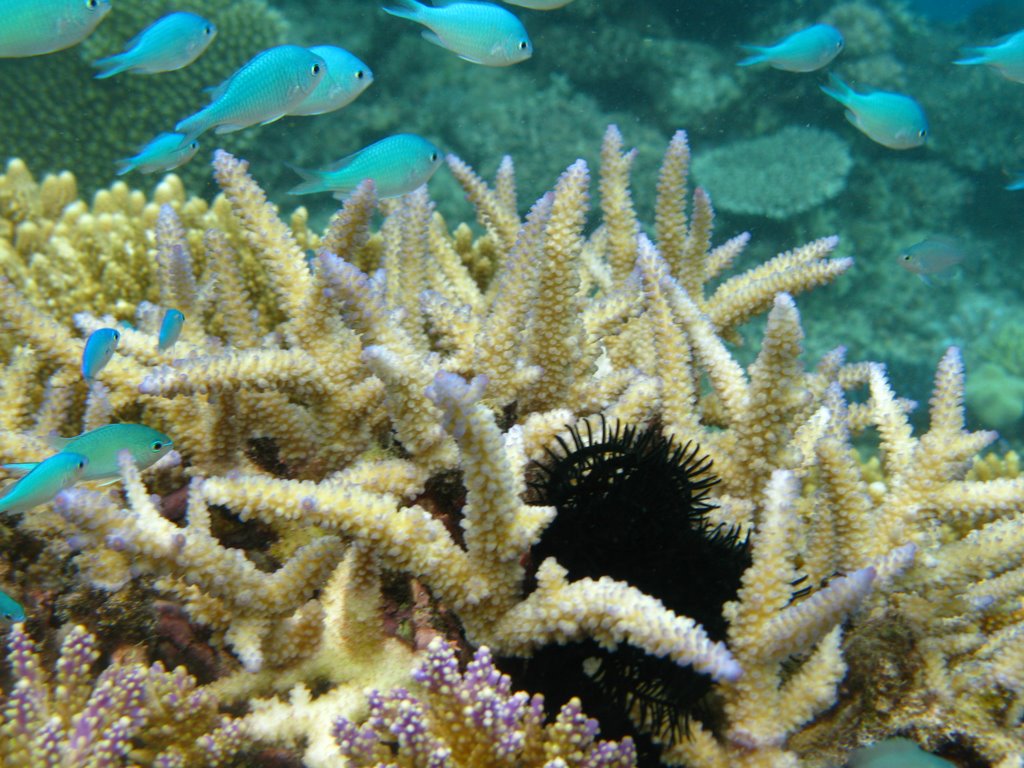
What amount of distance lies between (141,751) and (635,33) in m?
11.2

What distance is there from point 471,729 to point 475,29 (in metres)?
3.55

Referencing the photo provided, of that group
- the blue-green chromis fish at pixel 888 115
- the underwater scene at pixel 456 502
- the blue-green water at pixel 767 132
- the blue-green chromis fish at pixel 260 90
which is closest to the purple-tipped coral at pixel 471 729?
the underwater scene at pixel 456 502

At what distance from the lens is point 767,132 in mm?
10523

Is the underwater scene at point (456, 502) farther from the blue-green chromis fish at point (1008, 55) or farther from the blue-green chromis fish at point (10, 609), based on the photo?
the blue-green chromis fish at point (1008, 55)

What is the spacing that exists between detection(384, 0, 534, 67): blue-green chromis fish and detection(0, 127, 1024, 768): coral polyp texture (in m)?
1.47

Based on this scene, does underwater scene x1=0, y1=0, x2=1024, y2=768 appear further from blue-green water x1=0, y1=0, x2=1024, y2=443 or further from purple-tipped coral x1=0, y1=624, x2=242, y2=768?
blue-green water x1=0, y1=0, x2=1024, y2=443

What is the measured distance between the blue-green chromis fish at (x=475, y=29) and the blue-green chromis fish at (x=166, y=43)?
1003mm

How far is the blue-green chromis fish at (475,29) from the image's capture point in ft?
12.0

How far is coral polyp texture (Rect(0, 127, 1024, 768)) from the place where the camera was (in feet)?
5.72

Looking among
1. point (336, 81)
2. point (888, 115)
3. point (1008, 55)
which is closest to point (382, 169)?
point (336, 81)

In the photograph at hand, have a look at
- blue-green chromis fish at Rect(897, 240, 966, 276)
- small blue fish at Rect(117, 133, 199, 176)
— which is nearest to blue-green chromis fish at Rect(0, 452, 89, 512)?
small blue fish at Rect(117, 133, 199, 176)

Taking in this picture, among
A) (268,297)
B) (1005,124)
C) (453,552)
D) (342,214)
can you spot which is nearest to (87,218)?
(268,297)

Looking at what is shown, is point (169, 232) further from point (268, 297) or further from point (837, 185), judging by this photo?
point (837, 185)

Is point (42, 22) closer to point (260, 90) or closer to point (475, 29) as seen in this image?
point (260, 90)
